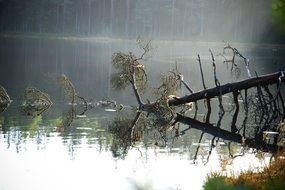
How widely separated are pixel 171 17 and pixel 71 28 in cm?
2507

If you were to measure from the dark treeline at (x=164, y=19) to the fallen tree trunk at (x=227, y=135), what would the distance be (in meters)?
112

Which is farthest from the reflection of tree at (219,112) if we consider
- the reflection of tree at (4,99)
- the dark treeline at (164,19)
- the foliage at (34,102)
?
the dark treeline at (164,19)

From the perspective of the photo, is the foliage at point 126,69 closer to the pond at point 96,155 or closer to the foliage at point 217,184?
the pond at point 96,155

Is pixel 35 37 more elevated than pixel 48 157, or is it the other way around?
pixel 35 37

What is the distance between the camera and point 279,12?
682 cm

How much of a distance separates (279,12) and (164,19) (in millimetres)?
141453

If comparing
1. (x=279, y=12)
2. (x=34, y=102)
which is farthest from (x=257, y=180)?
(x=34, y=102)

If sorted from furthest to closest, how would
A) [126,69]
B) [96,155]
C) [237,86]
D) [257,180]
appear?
[126,69]
[237,86]
[96,155]
[257,180]

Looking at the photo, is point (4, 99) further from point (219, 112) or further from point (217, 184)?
point (217, 184)

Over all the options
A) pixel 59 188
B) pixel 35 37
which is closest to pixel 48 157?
pixel 59 188

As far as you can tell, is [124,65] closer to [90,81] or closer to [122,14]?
[90,81]

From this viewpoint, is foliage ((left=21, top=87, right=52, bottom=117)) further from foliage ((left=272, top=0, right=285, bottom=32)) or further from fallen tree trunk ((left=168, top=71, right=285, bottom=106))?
foliage ((left=272, top=0, right=285, bottom=32))

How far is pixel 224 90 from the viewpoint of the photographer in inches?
950

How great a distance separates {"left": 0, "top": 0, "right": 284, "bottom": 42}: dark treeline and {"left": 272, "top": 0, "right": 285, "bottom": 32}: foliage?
131 m
